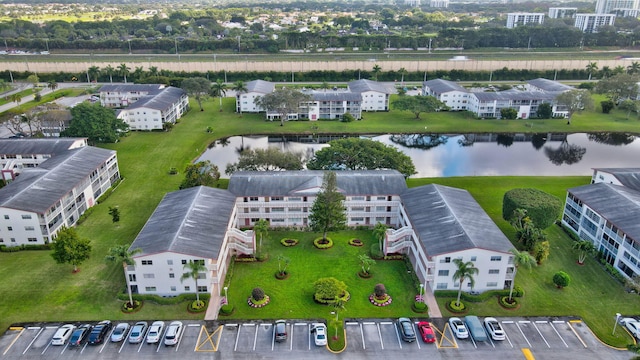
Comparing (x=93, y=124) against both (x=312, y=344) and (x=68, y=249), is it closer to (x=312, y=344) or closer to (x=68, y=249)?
(x=68, y=249)

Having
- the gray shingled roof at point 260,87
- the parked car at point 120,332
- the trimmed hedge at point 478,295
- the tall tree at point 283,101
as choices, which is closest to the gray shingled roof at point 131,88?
the gray shingled roof at point 260,87

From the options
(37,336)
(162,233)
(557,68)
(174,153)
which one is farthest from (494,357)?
(557,68)

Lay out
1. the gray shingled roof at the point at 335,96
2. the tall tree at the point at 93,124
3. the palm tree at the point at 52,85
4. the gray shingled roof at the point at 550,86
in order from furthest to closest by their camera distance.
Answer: the palm tree at the point at 52,85 → the gray shingled roof at the point at 550,86 → the gray shingled roof at the point at 335,96 → the tall tree at the point at 93,124

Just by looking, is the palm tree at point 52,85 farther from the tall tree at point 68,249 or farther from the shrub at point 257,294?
the shrub at point 257,294

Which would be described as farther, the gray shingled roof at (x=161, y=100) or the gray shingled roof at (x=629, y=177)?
the gray shingled roof at (x=161, y=100)

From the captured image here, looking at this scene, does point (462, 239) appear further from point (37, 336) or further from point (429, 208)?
point (37, 336)

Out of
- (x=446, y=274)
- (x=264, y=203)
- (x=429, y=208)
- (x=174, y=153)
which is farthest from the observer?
(x=174, y=153)
